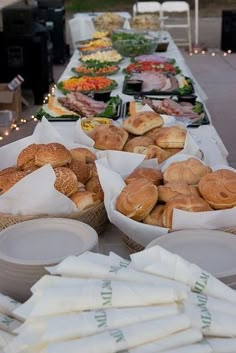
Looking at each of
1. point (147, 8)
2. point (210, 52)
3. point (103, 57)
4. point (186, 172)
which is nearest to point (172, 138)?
point (186, 172)

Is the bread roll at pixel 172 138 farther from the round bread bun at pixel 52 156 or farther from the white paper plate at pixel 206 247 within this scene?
the white paper plate at pixel 206 247

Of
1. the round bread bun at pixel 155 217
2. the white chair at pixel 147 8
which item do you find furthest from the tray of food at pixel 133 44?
the white chair at pixel 147 8

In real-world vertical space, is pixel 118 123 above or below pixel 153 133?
below

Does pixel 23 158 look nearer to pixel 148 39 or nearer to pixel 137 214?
pixel 137 214

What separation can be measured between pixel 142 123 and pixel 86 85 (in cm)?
134

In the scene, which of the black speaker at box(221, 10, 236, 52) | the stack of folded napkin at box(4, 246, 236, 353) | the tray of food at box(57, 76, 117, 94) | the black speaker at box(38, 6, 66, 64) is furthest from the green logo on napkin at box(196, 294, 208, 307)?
the black speaker at box(221, 10, 236, 52)

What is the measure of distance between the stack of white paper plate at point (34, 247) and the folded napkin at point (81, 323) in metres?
0.22

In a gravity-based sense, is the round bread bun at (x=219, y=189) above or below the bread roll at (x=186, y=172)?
above

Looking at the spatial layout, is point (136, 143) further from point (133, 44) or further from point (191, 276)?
point (133, 44)

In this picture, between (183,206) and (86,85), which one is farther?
(86,85)

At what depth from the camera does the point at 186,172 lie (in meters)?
1.39

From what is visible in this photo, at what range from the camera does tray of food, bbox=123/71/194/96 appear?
117 inches

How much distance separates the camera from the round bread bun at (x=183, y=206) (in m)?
1.21

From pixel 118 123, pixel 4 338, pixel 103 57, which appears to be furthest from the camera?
pixel 103 57
